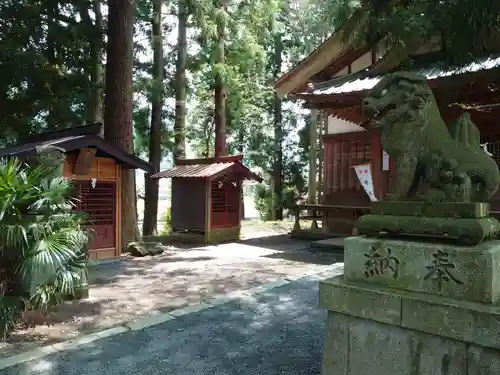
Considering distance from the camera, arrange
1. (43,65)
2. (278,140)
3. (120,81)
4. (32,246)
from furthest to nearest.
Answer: (278,140) < (43,65) < (120,81) < (32,246)

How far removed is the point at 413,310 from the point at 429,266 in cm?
33

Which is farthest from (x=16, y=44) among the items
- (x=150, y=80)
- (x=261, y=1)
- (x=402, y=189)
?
(x=402, y=189)

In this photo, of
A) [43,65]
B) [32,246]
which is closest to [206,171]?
[43,65]

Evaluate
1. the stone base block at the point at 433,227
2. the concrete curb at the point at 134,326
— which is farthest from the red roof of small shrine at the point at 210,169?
the stone base block at the point at 433,227

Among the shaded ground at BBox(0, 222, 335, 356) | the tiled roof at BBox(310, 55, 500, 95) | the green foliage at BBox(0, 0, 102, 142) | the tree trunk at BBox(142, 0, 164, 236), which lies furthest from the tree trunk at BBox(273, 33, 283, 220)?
the tiled roof at BBox(310, 55, 500, 95)

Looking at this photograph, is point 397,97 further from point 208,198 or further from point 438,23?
point 208,198

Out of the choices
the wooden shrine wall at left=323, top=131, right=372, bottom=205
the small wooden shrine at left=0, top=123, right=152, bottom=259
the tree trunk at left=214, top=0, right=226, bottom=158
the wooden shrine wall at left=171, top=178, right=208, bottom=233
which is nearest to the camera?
the small wooden shrine at left=0, top=123, right=152, bottom=259

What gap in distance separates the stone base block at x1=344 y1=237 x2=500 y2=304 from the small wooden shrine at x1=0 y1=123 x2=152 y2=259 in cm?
730

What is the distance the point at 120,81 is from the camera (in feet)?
37.0

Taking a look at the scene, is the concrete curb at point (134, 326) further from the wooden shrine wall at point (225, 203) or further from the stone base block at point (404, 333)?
the wooden shrine wall at point (225, 203)

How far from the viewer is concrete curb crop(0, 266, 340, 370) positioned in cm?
414

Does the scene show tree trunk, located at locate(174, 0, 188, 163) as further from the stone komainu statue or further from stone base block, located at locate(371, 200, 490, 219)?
stone base block, located at locate(371, 200, 490, 219)

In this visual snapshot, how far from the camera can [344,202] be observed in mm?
13219

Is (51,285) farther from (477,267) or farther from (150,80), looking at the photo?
(150,80)
